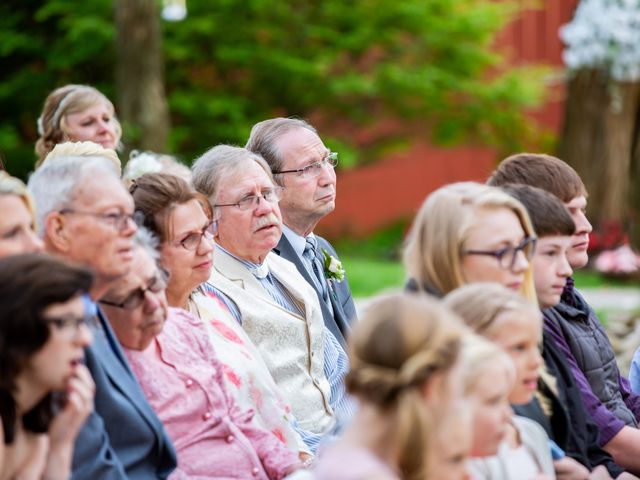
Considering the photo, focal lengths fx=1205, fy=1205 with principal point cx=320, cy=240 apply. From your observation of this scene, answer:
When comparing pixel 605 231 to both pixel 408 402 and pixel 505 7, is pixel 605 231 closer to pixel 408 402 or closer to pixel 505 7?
pixel 505 7

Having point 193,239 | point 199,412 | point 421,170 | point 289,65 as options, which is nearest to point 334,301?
point 193,239

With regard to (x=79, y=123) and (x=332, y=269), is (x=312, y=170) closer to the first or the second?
(x=332, y=269)

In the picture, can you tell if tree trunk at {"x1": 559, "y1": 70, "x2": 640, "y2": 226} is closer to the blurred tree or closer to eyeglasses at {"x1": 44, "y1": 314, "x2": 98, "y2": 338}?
the blurred tree

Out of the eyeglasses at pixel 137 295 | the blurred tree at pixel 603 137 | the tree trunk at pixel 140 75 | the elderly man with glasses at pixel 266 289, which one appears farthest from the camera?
the blurred tree at pixel 603 137

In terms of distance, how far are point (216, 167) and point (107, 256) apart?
4.70 feet

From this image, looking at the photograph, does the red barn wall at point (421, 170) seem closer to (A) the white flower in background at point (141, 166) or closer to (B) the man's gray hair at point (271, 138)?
(B) the man's gray hair at point (271, 138)

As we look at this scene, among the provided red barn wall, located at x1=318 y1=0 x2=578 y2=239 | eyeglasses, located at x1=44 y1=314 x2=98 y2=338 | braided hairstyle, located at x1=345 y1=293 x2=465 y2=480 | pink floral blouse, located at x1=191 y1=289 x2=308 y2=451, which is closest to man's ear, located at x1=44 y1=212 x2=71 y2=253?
eyeglasses, located at x1=44 y1=314 x2=98 y2=338

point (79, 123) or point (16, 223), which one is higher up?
point (16, 223)

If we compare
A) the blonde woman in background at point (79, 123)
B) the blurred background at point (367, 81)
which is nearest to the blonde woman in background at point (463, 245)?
the blonde woman in background at point (79, 123)

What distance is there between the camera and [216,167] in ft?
15.2

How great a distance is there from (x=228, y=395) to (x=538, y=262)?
43.6 inches

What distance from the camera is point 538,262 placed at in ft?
13.0

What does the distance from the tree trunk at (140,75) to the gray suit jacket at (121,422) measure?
Result: 858 centimetres

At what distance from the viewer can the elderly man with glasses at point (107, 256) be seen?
128 inches
